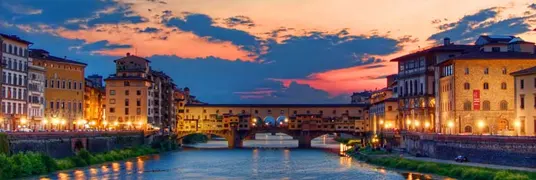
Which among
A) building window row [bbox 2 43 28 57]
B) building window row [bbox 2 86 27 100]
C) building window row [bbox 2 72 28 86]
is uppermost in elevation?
building window row [bbox 2 43 28 57]

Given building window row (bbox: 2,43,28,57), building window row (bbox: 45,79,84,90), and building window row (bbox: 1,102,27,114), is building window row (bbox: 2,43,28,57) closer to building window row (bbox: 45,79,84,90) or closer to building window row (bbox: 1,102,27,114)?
building window row (bbox: 1,102,27,114)

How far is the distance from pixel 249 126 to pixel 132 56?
2899cm

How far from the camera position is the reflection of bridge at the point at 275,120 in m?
142

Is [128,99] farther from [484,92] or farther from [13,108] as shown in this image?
[484,92]

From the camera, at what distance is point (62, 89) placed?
103938 millimetres

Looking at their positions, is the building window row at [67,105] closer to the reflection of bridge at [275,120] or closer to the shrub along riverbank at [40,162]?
the shrub along riverbank at [40,162]

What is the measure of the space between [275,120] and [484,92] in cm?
7634

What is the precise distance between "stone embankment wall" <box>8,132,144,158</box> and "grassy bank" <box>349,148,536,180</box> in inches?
1165

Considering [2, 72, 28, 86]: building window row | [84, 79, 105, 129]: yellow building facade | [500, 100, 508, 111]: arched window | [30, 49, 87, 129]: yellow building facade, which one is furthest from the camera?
[84, 79, 105, 129]: yellow building facade

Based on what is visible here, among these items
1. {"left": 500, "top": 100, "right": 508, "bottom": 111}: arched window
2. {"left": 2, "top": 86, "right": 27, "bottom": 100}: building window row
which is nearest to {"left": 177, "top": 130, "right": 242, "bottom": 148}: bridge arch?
{"left": 2, "top": 86, "right": 27, "bottom": 100}: building window row

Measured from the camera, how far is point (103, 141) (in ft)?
295

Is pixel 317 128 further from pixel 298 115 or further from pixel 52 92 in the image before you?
pixel 52 92

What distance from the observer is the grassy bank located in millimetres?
50188

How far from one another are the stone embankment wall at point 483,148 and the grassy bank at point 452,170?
2.65 metres
